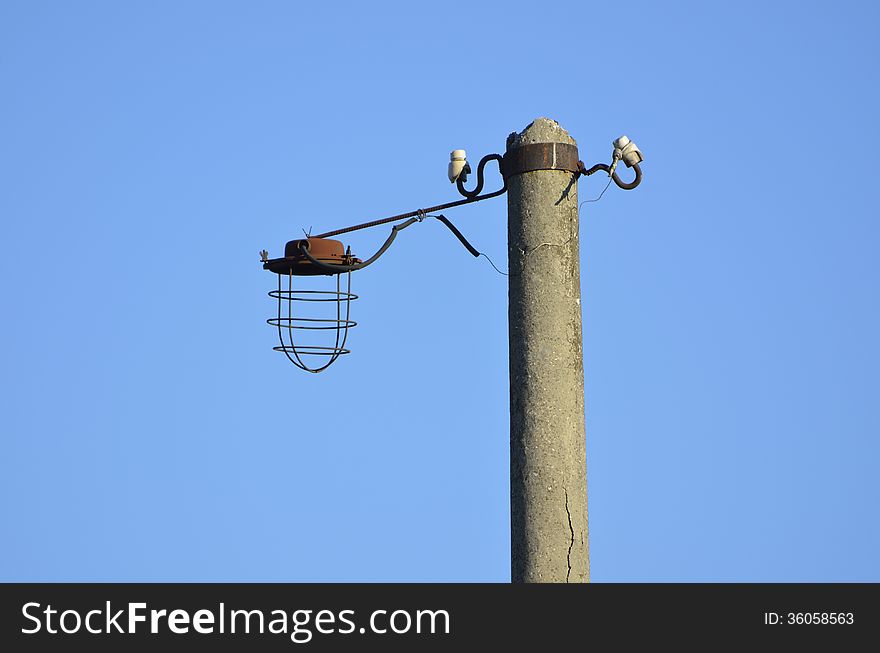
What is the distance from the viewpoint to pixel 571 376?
20.9 feet

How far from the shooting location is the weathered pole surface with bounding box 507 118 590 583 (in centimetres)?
620

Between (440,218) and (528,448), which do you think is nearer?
(528,448)

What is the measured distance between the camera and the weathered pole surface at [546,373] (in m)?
6.20

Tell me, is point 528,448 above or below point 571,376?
below

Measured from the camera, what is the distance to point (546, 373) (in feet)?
20.8
